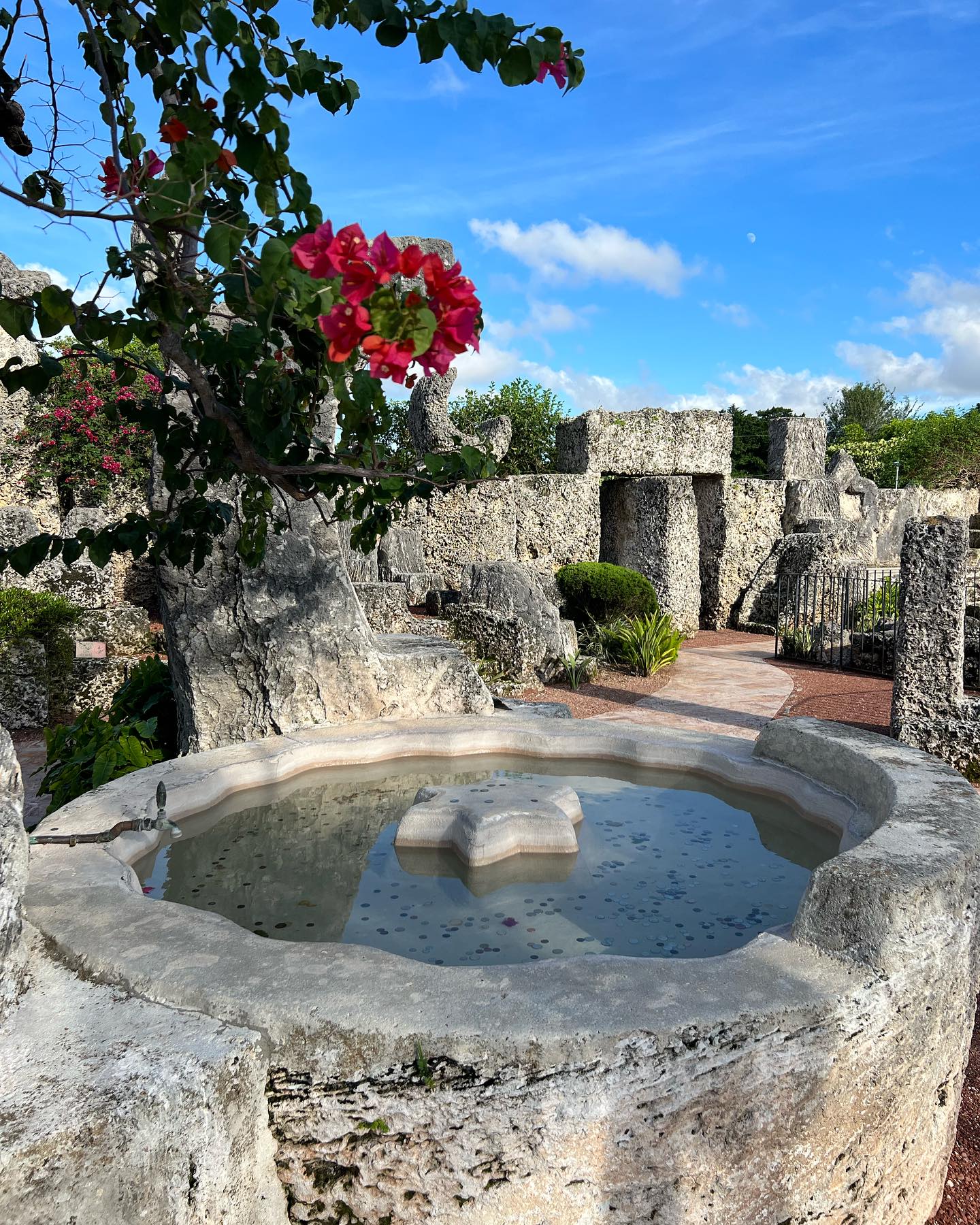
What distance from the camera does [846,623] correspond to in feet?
39.9

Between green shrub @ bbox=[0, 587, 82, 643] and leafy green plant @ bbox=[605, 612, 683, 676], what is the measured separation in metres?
5.99

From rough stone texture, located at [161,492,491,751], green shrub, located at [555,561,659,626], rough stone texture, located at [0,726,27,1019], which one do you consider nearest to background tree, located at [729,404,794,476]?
green shrub, located at [555,561,659,626]

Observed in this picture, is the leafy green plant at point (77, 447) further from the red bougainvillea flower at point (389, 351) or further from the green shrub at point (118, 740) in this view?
the red bougainvillea flower at point (389, 351)

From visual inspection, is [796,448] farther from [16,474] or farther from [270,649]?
[270,649]

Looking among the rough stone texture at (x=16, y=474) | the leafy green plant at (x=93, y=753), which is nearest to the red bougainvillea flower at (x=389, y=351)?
the leafy green plant at (x=93, y=753)

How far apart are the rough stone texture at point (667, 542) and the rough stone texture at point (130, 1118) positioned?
11.8 m

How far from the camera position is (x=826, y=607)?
42.6 ft

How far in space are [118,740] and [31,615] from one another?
3976 millimetres

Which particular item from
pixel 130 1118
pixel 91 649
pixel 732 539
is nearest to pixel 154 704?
pixel 91 649

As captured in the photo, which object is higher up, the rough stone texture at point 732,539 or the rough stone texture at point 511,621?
the rough stone texture at point 732,539

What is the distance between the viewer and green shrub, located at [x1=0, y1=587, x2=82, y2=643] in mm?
7305

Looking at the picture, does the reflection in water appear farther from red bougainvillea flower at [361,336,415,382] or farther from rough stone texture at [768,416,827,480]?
rough stone texture at [768,416,827,480]

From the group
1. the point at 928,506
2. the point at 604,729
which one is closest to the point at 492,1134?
the point at 604,729

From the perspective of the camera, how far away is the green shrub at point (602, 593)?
1145cm
